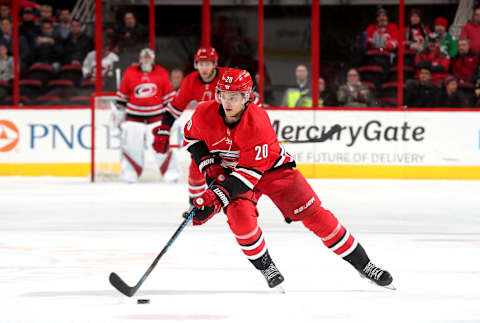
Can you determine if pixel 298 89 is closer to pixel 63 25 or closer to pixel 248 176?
pixel 63 25

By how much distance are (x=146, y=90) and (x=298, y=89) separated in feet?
5.50

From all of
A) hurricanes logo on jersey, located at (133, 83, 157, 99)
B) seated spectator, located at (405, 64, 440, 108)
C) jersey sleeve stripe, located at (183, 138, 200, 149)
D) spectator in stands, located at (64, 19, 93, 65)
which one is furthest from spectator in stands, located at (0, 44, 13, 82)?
jersey sleeve stripe, located at (183, 138, 200, 149)

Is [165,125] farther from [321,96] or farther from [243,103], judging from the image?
[321,96]

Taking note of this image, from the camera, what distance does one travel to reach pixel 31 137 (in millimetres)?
9164

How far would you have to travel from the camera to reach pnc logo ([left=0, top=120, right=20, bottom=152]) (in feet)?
30.0

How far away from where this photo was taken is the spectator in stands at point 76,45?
9.51 m

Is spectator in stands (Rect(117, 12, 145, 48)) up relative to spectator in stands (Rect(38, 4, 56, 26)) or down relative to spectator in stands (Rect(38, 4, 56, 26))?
down

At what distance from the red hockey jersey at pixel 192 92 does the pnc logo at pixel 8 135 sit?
140 inches

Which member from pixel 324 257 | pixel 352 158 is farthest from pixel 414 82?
pixel 324 257

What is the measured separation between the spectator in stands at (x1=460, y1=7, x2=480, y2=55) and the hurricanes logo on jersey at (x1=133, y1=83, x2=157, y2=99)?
3.34 m

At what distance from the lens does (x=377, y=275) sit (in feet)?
11.5

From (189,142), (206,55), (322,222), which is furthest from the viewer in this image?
(206,55)

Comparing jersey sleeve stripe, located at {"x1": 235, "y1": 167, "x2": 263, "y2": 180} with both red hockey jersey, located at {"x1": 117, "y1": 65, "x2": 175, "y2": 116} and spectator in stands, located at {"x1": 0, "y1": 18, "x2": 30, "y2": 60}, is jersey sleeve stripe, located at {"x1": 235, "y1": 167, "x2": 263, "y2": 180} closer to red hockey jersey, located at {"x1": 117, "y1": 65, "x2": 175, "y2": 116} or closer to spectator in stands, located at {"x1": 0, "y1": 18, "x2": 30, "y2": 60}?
red hockey jersey, located at {"x1": 117, "y1": 65, "x2": 175, "y2": 116}

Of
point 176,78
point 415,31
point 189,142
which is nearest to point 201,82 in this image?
point 189,142
